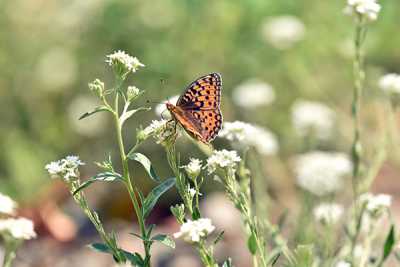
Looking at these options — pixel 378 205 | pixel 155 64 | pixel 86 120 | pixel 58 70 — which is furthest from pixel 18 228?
pixel 58 70

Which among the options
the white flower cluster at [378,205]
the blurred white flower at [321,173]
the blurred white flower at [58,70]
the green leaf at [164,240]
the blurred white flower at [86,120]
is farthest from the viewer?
the blurred white flower at [58,70]

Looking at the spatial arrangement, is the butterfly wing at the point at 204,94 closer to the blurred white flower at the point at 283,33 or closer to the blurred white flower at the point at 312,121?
the blurred white flower at the point at 312,121

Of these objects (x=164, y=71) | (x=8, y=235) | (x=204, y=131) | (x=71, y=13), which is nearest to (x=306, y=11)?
(x=164, y=71)

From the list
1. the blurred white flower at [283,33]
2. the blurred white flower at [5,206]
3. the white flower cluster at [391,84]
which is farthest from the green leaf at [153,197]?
the blurred white flower at [283,33]

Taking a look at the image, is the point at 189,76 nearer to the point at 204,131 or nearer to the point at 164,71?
the point at 164,71

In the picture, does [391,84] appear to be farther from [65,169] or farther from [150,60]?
[150,60]
